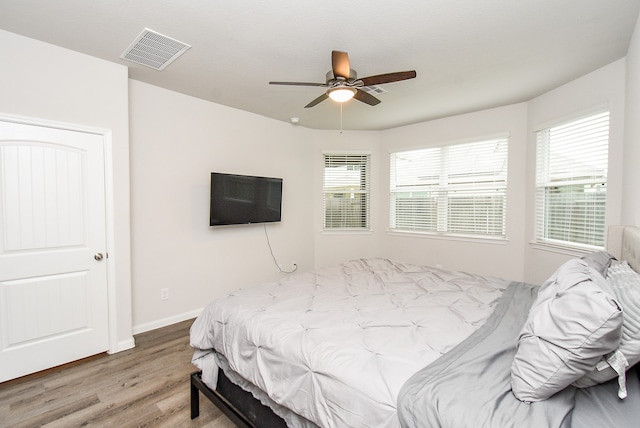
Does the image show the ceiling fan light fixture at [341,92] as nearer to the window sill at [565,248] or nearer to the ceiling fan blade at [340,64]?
the ceiling fan blade at [340,64]

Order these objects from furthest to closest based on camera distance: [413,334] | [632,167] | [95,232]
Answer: [95,232] → [632,167] → [413,334]

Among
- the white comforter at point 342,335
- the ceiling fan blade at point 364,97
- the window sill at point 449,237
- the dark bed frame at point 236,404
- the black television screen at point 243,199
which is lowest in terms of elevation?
the dark bed frame at point 236,404

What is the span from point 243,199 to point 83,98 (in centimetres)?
185

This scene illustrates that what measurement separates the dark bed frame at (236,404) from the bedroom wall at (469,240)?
141 inches

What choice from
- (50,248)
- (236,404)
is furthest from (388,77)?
(50,248)

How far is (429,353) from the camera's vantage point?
1.30 metres

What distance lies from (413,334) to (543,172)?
3.17 m

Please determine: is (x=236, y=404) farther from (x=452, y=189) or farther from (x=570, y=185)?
(x=452, y=189)

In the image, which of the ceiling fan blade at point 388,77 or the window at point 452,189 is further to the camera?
the window at point 452,189

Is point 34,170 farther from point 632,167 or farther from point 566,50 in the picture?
point 632,167

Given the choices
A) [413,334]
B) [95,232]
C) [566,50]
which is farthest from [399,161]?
[95,232]

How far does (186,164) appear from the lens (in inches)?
136

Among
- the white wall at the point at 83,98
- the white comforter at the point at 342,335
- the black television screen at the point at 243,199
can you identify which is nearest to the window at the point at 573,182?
the white comforter at the point at 342,335

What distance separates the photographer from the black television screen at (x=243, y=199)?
3557mm
